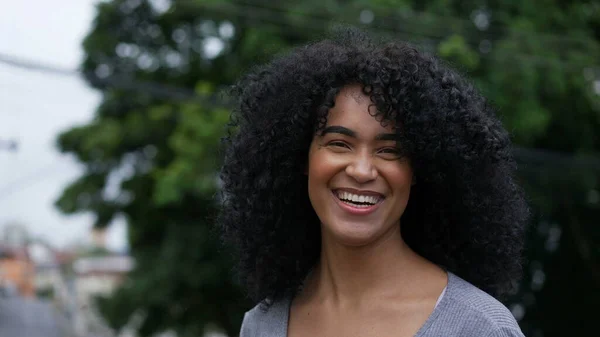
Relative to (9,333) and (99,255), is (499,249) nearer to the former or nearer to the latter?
(9,333)

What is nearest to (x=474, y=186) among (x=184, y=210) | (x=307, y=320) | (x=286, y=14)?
(x=307, y=320)

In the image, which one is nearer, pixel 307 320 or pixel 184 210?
pixel 307 320

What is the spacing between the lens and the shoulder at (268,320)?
2.88 m

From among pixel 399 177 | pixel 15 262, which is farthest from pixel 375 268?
pixel 15 262

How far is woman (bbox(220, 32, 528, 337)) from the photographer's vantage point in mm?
2639

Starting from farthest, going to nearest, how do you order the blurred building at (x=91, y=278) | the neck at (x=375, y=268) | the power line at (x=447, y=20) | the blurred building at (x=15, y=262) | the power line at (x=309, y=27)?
1. the blurred building at (x=91, y=278)
2. the blurred building at (x=15, y=262)
3. the power line at (x=447, y=20)
4. the power line at (x=309, y=27)
5. the neck at (x=375, y=268)

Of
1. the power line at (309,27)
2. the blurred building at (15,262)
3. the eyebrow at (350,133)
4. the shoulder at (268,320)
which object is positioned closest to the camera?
the eyebrow at (350,133)

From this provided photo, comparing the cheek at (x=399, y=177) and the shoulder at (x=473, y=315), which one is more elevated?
the cheek at (x=399, y=177)

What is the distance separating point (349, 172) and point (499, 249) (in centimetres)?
51

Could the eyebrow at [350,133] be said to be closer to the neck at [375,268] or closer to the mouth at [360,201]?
the mouth at [360,201]

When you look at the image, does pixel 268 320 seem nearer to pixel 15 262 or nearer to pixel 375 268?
pixel 375 268

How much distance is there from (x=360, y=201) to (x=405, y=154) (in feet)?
0.53

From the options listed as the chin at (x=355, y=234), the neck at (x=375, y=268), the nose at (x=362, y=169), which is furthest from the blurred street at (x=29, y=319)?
the nose at (x=362, y=169)

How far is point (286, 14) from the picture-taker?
12258 mm
